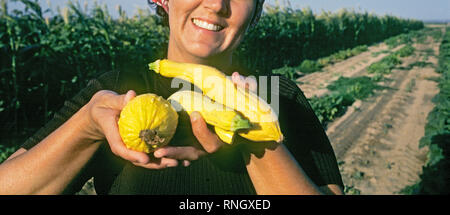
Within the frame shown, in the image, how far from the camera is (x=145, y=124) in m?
1.20

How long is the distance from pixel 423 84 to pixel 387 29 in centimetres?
3836

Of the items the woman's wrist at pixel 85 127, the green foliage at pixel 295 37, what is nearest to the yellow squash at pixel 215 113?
the woman's wrist at pixel 85 127

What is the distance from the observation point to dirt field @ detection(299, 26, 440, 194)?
5.09m

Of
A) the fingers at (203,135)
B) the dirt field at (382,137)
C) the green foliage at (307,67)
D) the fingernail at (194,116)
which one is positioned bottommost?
the green foliage at (307,67)

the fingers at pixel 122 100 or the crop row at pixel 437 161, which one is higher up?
the fingers at pixel 122 100

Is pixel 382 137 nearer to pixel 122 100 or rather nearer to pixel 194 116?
pixel 194 116

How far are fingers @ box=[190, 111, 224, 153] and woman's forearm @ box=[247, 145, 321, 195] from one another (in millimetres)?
257

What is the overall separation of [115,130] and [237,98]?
587mm

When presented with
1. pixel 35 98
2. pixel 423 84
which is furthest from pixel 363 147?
pixel 423 84

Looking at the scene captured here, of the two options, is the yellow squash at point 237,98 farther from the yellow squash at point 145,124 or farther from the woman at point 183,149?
the yellow squash at point 145,124

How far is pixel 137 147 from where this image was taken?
1.19m

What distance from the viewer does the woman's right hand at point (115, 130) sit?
47.0 inches

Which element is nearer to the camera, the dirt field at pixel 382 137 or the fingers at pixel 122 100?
the fingers at pixel 122 100

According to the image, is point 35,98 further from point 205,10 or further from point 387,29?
point 387,29
